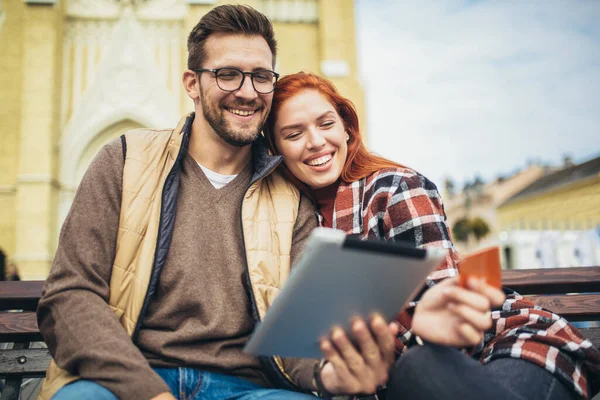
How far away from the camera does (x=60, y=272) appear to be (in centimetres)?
170

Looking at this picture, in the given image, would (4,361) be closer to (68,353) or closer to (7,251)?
(68,353)

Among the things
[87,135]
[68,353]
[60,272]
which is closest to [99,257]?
[60,272]

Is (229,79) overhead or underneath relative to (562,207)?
overhead

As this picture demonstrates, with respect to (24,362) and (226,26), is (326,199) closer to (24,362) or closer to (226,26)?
(226,26)

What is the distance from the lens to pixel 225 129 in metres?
2.15

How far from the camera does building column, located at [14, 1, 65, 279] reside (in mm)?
11234

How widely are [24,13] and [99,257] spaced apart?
13.2 meters

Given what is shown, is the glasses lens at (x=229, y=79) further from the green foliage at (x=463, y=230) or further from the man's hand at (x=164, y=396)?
the green foliage at (x=463, y=230)

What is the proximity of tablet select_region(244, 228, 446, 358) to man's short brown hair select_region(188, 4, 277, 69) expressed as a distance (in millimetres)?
1352

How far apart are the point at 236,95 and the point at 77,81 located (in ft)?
38.9

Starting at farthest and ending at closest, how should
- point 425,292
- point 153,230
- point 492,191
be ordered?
point 492,191
point 153,230
point 425,292

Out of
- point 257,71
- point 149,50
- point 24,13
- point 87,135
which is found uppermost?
point 24,13

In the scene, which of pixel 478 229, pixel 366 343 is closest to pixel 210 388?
pixel 366 343

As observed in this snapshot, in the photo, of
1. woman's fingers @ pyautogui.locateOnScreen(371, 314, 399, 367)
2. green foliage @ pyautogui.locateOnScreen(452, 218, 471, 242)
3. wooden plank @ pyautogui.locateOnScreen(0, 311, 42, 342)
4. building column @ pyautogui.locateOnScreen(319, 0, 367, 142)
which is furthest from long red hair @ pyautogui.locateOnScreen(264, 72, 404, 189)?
green foliage @ pyautogui.locateOnScreen(452, 218, 471, 242)
